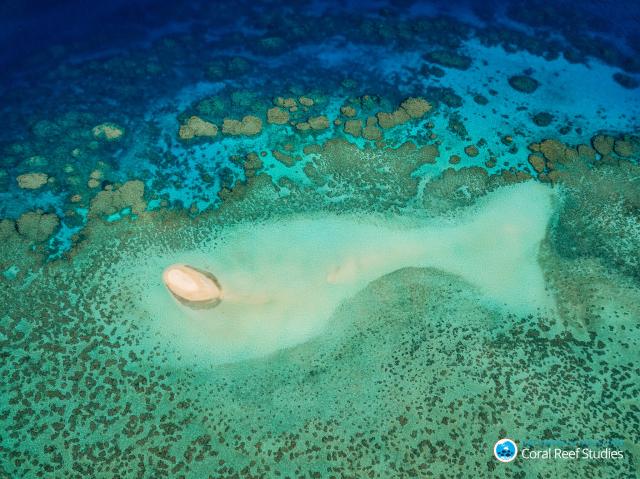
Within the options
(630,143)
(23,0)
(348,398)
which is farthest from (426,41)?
(23,0)

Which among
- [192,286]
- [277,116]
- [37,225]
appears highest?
[277,116]

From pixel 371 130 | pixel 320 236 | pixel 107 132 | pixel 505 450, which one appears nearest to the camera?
pixel 505 450

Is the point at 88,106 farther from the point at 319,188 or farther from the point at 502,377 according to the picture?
the point at 502,377

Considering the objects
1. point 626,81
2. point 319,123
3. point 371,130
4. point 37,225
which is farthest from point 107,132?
point 626,81

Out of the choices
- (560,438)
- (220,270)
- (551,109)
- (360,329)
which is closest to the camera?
(560,438)

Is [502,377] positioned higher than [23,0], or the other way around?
[23,0]

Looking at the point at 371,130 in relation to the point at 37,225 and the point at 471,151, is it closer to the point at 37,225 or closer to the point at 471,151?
the point at 471,151

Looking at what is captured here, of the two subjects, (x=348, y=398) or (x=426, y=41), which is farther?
(x=426, y=41)

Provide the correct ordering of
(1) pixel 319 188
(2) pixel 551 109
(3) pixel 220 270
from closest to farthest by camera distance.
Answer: (3) pixel 220 270
(1) pixel 319 188
(2) pixel 551 109
